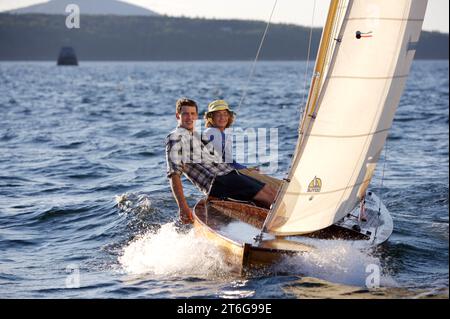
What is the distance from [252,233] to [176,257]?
1.02 metres

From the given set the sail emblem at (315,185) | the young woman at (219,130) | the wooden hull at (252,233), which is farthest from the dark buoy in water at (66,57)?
the sail emblem at (315,185)

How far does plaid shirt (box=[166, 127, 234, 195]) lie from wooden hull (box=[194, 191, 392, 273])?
31cm

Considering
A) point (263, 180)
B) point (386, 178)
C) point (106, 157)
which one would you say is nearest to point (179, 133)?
point (263, 180)

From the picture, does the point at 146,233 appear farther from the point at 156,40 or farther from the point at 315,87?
the point at 156,40

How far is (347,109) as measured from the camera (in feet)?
23.6

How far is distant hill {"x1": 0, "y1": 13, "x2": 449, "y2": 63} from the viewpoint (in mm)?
173500

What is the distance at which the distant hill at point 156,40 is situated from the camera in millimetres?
173500

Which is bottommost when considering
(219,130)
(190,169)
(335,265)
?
(335,265)

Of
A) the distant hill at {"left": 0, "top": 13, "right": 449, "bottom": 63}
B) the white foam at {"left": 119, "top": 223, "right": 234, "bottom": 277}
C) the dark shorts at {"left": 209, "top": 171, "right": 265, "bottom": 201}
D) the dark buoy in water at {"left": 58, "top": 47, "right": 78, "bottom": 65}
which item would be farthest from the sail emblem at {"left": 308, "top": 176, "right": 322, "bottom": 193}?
the distant hill at {"left": 0, "top": 13, "right": 449, "bottom": 63}

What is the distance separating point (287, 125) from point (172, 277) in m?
17.9

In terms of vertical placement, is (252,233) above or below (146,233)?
above

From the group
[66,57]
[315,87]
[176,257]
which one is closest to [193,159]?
[176,257]

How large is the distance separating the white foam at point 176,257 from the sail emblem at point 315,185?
1.16 metres

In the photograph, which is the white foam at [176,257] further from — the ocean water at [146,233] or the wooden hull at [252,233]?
the wooden hull at [252,233]
